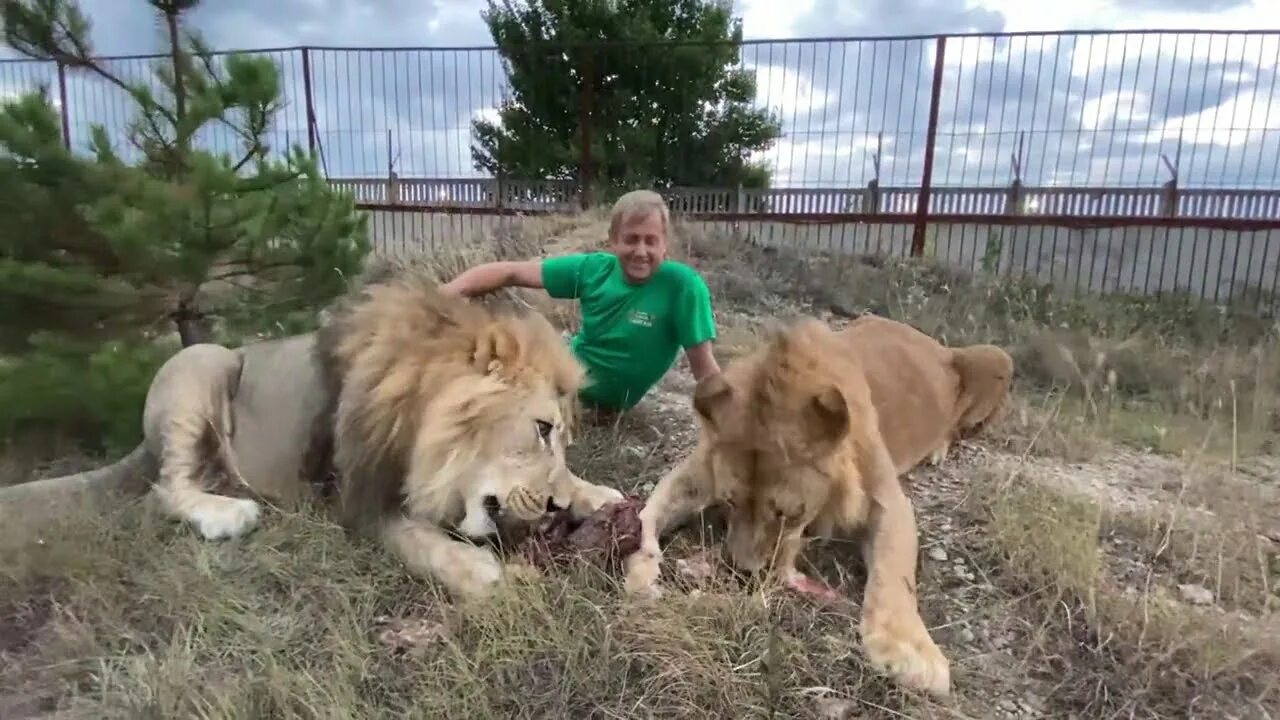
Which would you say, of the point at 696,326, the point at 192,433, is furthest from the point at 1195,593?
the point at 192,433

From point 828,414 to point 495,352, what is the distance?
1083mm

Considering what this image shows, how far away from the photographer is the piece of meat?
274cm

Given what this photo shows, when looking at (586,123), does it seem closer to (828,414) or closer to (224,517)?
(224,517)

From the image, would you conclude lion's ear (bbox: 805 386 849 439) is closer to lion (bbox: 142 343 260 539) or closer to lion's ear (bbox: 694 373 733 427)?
lion's ear (bbox: 694 373 733 427)

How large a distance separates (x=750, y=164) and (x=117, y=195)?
909cm

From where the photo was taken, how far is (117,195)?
3.71 m

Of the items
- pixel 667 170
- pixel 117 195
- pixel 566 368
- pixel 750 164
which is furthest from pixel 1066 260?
pixel 117 195

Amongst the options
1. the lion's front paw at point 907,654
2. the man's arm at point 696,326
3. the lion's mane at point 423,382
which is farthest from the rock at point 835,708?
the man's arm at point 696,326

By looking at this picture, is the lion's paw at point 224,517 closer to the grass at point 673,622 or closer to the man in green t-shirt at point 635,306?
the grass at point 673,622

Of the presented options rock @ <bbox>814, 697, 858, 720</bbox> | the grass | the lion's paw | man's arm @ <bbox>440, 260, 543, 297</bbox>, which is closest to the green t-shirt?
man's arm @ <bbox>440, 260, 543, 297</bbox>

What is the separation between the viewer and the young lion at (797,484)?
2.62 meters

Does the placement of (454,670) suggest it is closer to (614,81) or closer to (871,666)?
(871,666)

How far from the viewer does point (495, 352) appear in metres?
2.82

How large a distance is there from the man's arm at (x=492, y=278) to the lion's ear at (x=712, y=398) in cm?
133
